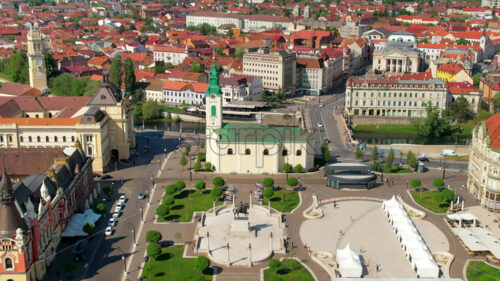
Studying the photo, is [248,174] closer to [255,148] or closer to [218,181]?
[255,148]

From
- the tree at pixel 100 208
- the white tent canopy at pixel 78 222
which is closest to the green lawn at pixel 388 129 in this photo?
the tree at pixel 100 208

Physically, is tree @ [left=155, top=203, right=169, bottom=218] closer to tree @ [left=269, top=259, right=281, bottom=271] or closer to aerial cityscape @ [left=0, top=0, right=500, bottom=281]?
aerial cityscape @ [left=0, top=0, right=500, bottom=281]

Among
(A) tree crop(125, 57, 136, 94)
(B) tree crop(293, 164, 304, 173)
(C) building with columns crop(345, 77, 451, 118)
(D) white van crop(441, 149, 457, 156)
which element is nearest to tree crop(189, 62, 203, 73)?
(A) tree crop(125, 57, 136, 94)

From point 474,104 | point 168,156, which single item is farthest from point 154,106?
point 474,104

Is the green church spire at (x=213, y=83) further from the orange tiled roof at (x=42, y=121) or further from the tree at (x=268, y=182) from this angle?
the orange tiled roof at (x=42, y=121)

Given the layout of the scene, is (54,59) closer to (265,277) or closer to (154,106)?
(154,106)

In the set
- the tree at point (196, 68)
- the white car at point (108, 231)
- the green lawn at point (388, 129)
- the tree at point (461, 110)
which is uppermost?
the tree at point (196, 68)
